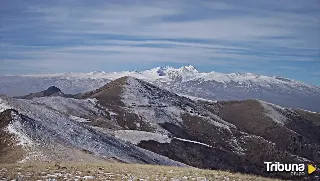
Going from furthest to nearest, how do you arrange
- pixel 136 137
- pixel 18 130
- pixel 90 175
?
1. pixel 136 137
2. pixel 18 130
3. pixel 90 175

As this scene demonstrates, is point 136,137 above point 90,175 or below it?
below

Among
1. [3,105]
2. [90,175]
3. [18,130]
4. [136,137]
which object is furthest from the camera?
[136,137]

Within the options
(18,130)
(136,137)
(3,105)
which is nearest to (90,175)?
(18,130)

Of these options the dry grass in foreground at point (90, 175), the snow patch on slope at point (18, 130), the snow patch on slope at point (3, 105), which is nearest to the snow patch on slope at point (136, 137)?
the snow patch on slope at point (3, 105)

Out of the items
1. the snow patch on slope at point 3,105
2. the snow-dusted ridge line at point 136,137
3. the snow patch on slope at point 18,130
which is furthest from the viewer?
the snow-dusted ridge line at point 136,137

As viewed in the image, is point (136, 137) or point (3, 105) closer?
point (3, 105)

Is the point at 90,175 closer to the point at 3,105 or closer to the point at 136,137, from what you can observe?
the point at 3,105

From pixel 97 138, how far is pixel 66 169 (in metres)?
41.7

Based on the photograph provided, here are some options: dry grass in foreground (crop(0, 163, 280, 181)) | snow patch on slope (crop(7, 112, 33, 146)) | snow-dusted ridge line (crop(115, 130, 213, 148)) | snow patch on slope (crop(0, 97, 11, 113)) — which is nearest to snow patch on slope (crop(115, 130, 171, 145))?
snow-dusted ridge line (crop(115, 130, 213, 148))

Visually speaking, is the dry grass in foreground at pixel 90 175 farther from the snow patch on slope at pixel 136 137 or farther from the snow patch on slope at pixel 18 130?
the snow patch on slope at pixel 136 137

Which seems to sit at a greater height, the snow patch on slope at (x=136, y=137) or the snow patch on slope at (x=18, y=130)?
the snow patch on slope at (x=18, y=130)

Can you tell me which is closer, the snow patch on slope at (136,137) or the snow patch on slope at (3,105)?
the snow patch on slope at (3,105)

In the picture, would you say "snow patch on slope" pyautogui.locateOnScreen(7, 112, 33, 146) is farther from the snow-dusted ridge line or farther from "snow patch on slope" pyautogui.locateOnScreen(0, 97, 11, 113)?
the snow-dusted ridge line

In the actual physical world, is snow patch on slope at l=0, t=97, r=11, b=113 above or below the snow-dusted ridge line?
above
